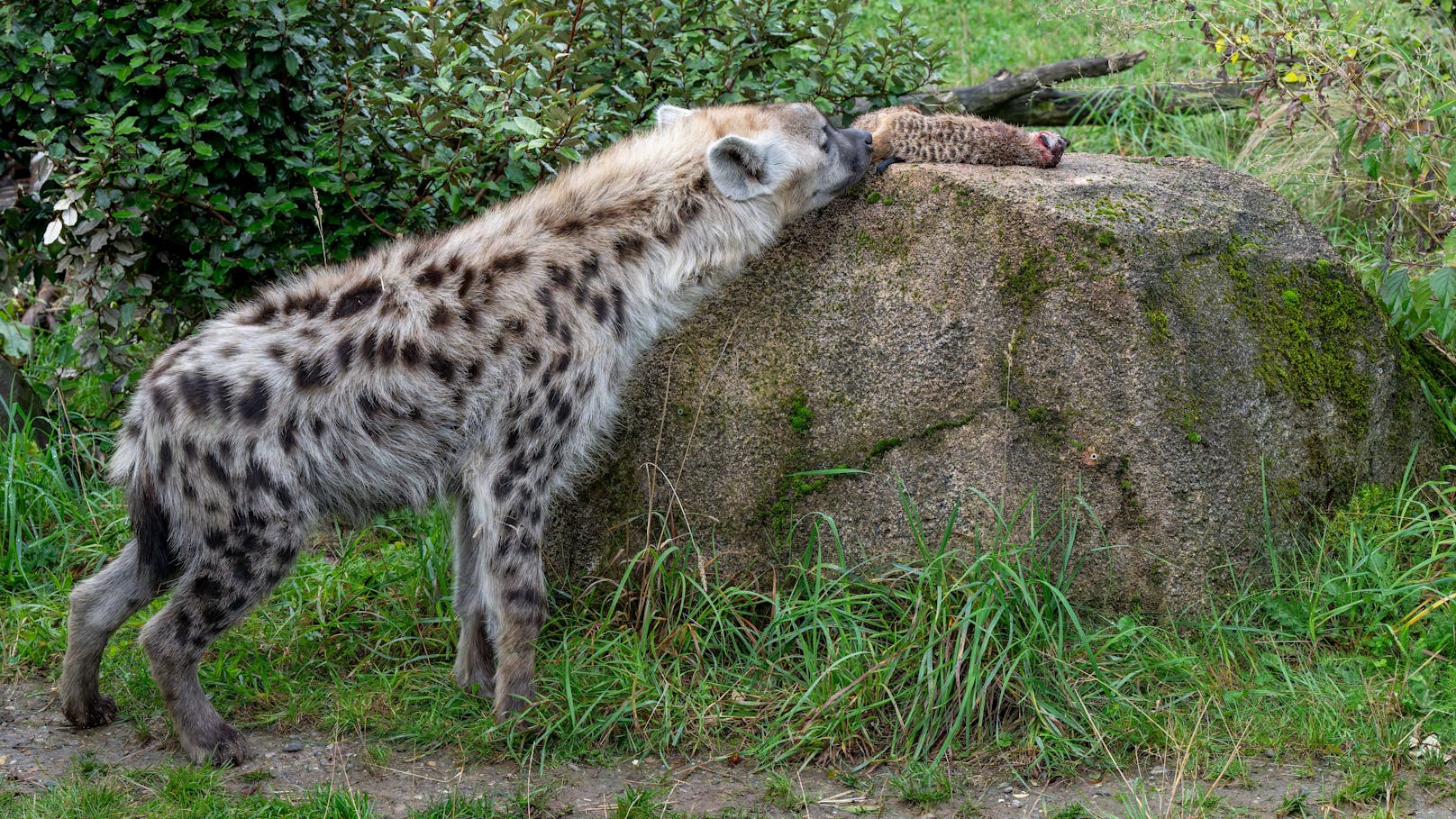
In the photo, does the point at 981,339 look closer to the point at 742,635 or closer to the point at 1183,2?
the point at 742,635

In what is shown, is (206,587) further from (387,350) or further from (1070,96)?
(1070,96)

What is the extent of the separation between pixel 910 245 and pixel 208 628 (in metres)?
2.04

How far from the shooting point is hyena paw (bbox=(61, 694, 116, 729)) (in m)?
3.49

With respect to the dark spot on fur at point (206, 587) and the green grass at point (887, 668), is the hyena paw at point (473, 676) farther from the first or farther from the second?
the dark spot on fur at point (206, 587)

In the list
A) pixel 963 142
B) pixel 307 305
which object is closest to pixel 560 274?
pixel 307 305

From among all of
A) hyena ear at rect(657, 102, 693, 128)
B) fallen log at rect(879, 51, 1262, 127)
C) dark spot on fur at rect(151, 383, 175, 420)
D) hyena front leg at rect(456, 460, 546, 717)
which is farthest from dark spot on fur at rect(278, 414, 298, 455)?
fallen log at rect(879, 51, 1262, 127)

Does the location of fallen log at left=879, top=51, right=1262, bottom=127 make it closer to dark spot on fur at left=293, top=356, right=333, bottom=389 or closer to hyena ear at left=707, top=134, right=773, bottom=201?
hyena ear at left=707, top=134, right=773, bottom=201

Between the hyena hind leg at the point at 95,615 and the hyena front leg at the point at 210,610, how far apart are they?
198mm

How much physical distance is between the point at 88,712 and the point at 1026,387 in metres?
2.59

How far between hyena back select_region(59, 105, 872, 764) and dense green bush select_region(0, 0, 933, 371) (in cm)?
49

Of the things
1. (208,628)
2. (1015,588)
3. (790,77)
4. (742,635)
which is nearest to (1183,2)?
(790,77)

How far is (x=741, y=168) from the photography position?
3625 mm

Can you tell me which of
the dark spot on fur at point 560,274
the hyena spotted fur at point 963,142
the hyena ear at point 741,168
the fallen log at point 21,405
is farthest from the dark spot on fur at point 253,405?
the fallen log at point 21,405

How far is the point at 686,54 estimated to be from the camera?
15.5 ft
